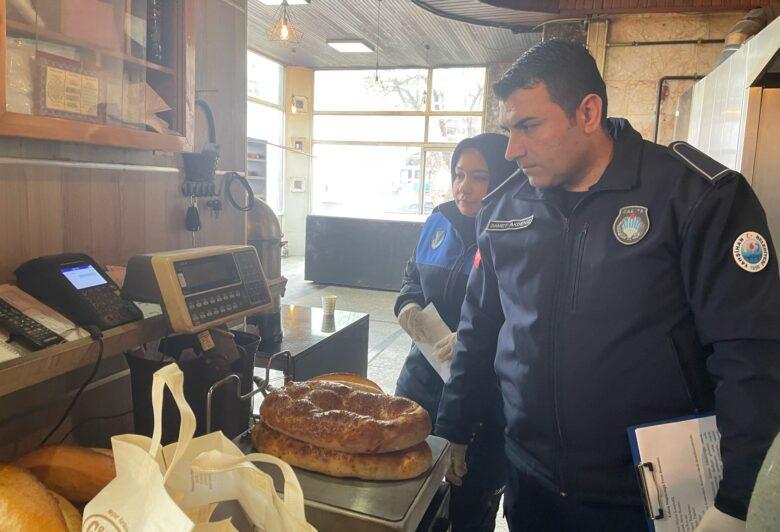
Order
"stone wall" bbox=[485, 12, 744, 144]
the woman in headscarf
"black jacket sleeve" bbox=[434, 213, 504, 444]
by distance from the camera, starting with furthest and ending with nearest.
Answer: "stone wall" bbox=[485, 12, 744, 144] → the woman in headscarf → "black jacket sleeve" bbox=[434, 213, 504, 444]

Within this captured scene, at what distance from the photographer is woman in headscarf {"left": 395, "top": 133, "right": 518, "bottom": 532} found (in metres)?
1.82

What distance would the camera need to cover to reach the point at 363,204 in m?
11.4

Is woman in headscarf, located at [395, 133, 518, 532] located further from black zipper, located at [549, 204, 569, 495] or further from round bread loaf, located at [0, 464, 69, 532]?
round bread loaf, located at [0, 464, 69, 532]

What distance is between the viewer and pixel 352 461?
1019mm

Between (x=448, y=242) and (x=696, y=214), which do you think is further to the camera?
(x=448, y=242)

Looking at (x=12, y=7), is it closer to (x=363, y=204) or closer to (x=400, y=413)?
(x=400, y=413)

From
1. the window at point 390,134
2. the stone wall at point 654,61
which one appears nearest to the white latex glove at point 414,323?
the stone wall at point 654,61

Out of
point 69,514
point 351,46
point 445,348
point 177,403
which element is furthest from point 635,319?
point 351,46

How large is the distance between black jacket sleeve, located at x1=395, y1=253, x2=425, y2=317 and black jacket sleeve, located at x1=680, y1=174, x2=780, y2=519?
1.12 meters

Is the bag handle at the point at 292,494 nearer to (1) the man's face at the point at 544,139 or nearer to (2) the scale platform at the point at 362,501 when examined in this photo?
(2) the scale platform at the point at 362,501

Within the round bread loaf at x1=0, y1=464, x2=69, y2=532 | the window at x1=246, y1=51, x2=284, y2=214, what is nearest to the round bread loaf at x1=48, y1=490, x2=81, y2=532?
the round bread loaf at x1=0, y1=464, x2=69, y2=532

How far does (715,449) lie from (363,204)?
10.5m

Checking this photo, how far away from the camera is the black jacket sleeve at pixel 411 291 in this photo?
212cm

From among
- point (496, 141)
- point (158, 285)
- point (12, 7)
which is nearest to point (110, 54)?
point (12, 7)
